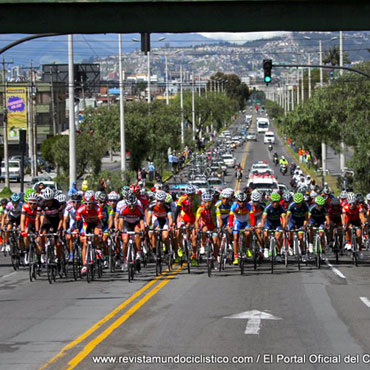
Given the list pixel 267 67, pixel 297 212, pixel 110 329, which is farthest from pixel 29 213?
pixel 267 67

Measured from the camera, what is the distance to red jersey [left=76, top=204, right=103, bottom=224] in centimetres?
2170

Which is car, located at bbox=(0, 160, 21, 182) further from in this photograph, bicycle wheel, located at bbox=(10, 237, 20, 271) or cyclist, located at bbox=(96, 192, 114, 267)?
cyclist, located at bbox=(96, 192, 114, 267)

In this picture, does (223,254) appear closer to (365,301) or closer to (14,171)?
(365,301)

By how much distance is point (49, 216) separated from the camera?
22.3 metres

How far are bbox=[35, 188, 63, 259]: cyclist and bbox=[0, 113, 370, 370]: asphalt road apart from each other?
1.21 m

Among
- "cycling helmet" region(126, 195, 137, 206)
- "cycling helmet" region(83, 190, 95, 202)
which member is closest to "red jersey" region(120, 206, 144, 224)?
"cycling helmet" region(126, 195, 137, 206)

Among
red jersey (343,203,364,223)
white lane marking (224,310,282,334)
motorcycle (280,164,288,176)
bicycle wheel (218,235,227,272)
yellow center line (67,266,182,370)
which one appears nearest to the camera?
yellow center line (67,266,182,370)

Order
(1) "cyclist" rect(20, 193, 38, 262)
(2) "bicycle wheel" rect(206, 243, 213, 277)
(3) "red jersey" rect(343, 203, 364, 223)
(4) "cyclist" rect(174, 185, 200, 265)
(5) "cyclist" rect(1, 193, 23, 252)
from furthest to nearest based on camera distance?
(5) "cyclist" rect(1, 193, 23, 252) < (3) "red jersey" rect(343, 203, 364, 223) < (4) "cyclist" rect(174, 185, 200, 265) < (1) "cyclist" rect(20, 193, 38, 262) < (2) "bicycle wheel" rect(206, 243, 213, 277)

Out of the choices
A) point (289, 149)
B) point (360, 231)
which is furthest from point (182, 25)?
point (289, 149)

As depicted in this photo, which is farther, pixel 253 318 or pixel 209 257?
pixel 209 257

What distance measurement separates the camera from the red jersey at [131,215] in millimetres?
22000

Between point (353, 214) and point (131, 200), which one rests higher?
point (131, 200)

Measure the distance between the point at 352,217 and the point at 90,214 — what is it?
7.26 meters

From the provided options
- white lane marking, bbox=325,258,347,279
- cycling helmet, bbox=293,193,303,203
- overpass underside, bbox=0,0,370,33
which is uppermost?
overpass underside, bbox=0,0,370,33
